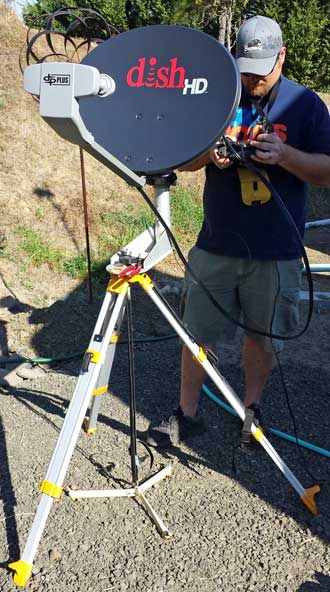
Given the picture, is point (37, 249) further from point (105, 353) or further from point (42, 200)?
point (105, 353)

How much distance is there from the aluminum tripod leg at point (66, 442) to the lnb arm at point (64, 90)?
0.67m

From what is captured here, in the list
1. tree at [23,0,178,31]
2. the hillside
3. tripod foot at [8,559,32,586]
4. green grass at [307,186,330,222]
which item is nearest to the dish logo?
tripod foot at [8,559,32,586]

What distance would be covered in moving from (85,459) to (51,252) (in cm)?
390

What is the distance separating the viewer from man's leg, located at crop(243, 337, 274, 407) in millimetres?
3031

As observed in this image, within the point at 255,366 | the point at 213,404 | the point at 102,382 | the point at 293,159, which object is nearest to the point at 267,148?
the point at 293,159

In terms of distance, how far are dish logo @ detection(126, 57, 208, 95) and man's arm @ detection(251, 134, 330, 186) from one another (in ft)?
1.18

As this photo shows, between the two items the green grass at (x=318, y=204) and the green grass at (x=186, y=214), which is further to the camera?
the green grass at (x=318, y=204)

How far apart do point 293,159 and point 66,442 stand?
1418 mm

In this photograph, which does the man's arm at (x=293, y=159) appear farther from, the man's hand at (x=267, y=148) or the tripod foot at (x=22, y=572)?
the tripod foot at (x=22, y=572)

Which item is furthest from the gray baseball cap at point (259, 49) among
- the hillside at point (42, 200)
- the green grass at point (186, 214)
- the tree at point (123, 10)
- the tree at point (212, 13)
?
the tree at point (123, 10)

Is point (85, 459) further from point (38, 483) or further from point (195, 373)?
point (195, 373)

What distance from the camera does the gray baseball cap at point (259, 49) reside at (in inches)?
96.5

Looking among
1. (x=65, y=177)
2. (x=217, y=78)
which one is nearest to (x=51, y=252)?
(x=65, y=177)

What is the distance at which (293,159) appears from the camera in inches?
95.0
